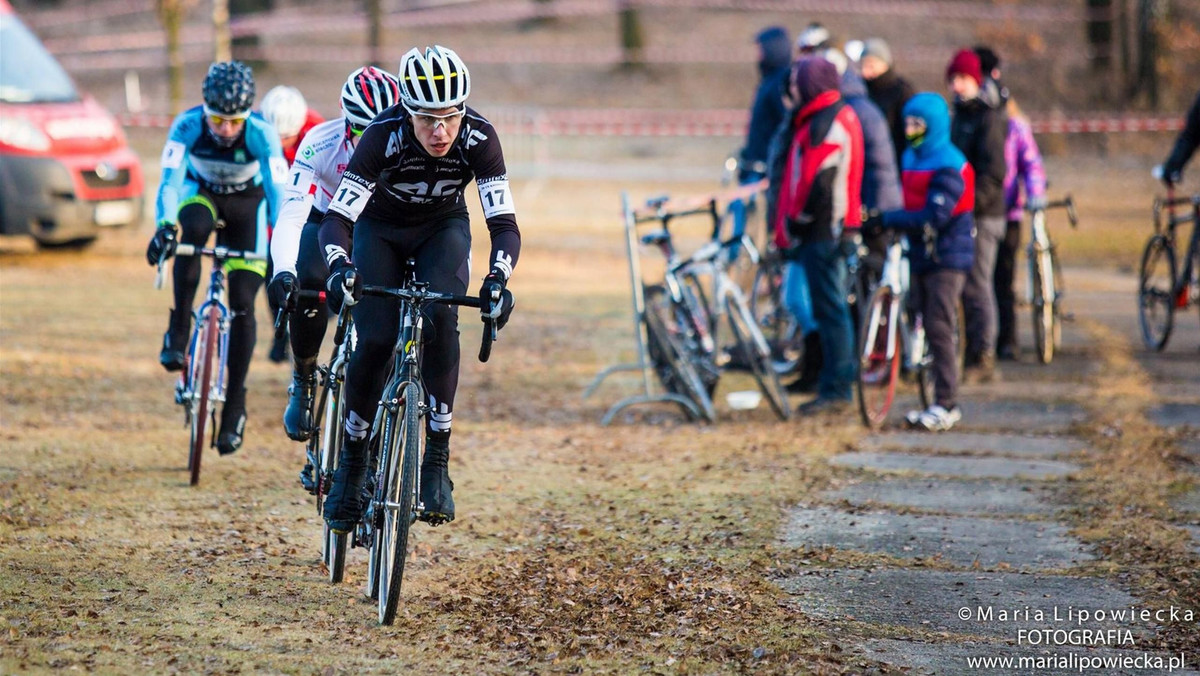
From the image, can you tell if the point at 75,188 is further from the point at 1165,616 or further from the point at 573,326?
the point at 1165,616

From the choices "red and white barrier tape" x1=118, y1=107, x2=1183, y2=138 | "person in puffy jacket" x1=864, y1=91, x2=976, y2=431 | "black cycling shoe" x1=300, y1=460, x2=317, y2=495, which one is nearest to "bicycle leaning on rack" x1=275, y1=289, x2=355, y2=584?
"black cycling shoe" x1=300, y1=460, x2=317, y2=495

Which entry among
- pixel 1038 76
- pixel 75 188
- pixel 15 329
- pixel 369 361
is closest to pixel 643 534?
pixel 369 361

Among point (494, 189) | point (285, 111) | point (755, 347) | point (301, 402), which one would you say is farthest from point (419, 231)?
point (755, 347)

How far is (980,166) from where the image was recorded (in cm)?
1085

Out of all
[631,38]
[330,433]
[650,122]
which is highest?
[631,38]

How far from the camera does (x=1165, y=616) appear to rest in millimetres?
5770

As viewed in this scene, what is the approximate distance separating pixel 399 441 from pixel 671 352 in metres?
4.57

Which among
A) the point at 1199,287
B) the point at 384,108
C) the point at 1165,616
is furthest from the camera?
the point at 1199,287

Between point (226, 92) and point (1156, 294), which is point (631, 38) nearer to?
point (1156, 294)

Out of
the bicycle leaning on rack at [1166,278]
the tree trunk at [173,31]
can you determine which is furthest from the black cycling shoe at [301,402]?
the tree trunk at [173,31]

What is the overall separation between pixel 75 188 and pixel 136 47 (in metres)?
23.5

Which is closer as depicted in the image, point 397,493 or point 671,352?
point 397,493

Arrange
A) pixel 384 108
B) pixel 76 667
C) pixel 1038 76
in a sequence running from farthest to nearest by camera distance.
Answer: pixel 1038 76 < pixel 384 108 < pixel 76 667

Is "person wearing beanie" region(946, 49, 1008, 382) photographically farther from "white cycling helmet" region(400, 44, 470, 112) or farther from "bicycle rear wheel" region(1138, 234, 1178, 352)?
"white cycling helmet" region(400, 44, 470, 112)
